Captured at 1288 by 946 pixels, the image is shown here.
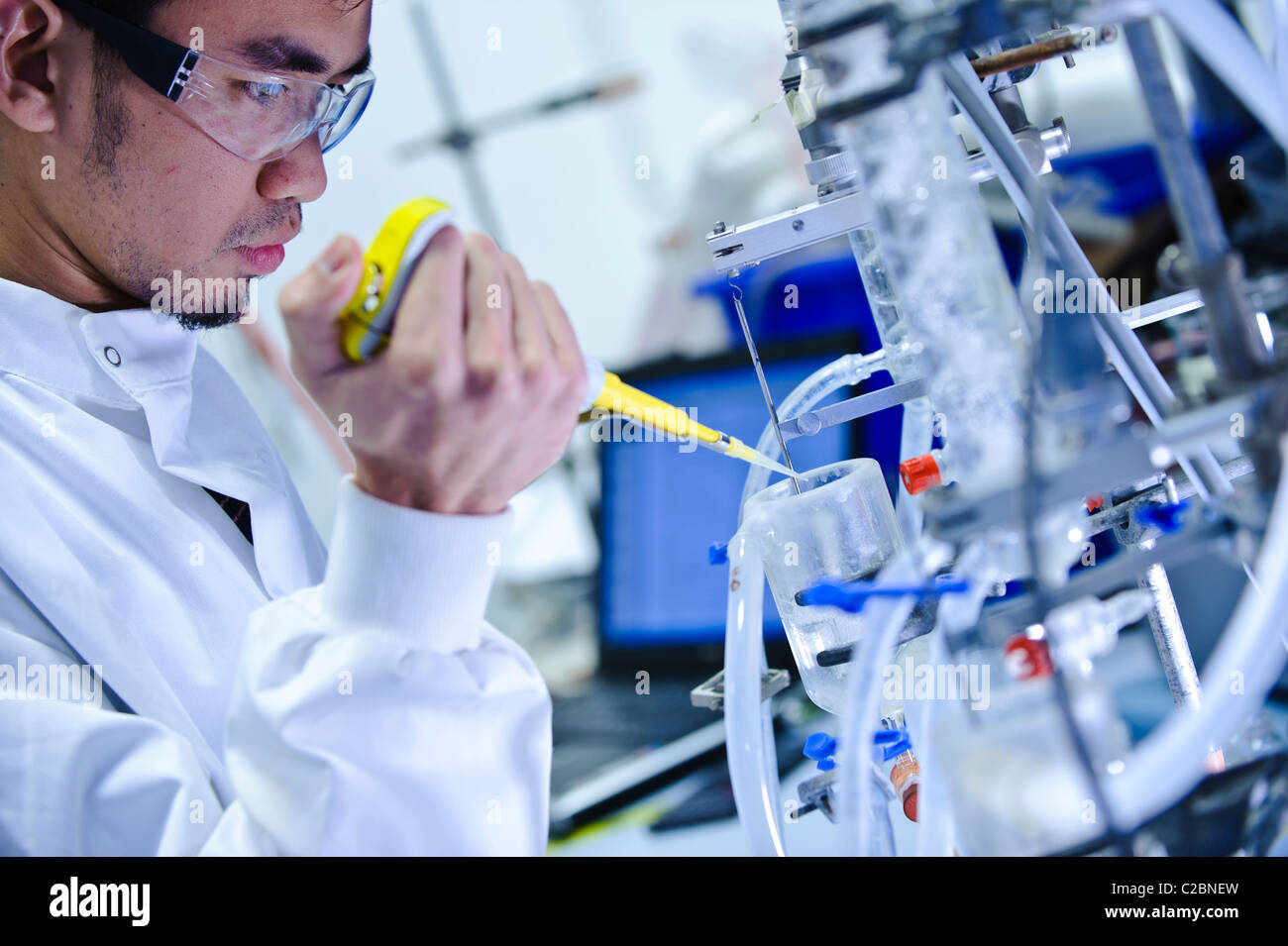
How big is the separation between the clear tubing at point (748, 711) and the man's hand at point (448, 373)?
21cm

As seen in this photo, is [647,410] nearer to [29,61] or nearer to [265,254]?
[265,254]

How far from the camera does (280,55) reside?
93cm

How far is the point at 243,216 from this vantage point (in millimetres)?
999

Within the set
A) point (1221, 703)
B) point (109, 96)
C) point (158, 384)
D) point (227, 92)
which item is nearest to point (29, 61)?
point (109, 96)

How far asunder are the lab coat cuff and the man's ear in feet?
2.15

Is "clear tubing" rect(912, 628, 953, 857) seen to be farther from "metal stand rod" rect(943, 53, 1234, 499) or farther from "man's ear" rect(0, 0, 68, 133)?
"man's ear" rect(0, 0, 68, 133)

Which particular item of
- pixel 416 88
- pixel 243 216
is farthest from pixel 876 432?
pixel 416 88

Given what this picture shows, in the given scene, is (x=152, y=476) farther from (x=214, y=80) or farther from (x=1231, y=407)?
(x=1231, y=407)

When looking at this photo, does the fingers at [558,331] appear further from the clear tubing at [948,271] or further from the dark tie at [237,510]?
the dark tie at [237,510]

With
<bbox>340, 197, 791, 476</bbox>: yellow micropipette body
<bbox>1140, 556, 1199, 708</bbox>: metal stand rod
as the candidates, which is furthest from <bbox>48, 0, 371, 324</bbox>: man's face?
<bbox>1140, 556, 1199, 708</bbox>: metal stand rod

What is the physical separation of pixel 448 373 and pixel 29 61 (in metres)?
0.76

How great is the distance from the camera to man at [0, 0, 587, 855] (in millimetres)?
565

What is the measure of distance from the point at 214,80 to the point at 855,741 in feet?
2.87

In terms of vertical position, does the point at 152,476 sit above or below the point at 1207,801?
above
